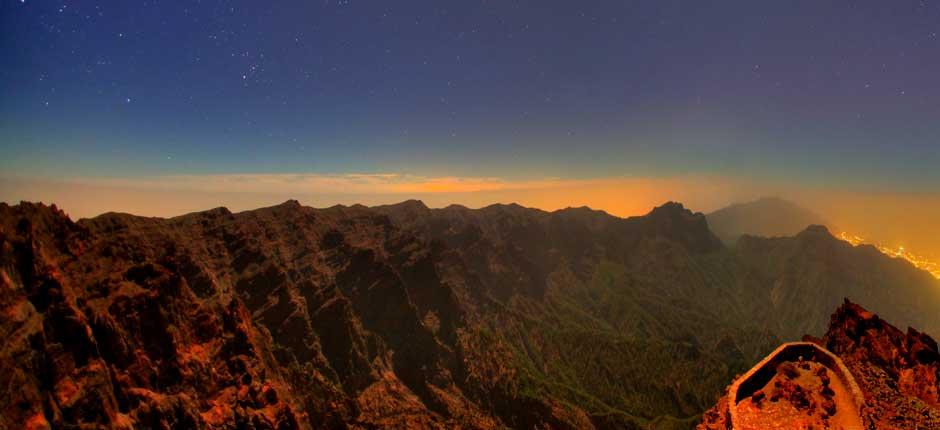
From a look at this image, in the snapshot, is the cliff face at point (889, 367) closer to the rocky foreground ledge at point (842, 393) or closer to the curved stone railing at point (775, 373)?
the rocky foreground ledge at point (842, 393)

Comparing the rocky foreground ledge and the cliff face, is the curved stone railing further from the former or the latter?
the cliff face

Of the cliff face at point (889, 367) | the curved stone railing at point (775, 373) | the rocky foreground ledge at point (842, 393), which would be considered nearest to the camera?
the cliff face at point (889, 367)

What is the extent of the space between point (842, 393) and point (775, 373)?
5.89 meters

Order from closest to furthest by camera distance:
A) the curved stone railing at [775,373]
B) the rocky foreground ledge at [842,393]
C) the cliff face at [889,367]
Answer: the cliff face at [889,367]
the rocky foreground ledge at [842,393]
the curved stone railing at [775,373]

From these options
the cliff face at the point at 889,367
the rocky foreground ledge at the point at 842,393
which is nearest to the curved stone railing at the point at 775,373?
the rocky foreground ledge at the point at 842,393

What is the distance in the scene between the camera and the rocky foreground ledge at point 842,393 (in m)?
32.3

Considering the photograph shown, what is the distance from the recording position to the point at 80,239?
9100cm

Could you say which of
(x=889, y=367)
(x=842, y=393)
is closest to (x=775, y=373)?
(x=842, y=393)

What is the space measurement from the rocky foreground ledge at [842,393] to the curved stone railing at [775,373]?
0.08m

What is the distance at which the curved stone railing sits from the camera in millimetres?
35469

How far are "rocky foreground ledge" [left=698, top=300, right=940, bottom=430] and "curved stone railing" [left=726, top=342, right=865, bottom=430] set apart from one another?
85mm

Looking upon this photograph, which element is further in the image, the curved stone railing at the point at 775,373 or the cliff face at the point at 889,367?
the curved stone railing at the point at 775,373

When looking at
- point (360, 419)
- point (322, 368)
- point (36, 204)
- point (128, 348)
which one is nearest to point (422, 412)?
point (360, 419)

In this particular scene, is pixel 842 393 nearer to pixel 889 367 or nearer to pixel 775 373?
pixel 775 373
